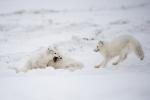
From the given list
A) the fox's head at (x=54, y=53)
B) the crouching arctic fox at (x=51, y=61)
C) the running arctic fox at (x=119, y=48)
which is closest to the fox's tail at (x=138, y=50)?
the running arctic fox at (x=119, y=48)

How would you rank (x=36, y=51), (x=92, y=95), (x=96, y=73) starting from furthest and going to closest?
(x=36, y=51) < (x=96, y=73) < (x=92, y=95)

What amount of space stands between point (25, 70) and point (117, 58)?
74 cm

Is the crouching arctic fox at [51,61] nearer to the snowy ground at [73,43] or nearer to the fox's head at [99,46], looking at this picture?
the snowy ground at [73,43]

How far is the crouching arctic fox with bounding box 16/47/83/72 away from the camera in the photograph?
245cm

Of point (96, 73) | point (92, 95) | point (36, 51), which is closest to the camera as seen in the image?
point (92, 95)

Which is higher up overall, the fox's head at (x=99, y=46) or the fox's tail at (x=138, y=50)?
the fox's head at (x=99, y=46)

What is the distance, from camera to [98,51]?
8.24 feet

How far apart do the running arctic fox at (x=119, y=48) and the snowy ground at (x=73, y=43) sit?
0.14 ft

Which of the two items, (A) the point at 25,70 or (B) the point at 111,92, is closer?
(B) the point at 111,92

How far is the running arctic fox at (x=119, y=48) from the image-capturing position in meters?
2.43

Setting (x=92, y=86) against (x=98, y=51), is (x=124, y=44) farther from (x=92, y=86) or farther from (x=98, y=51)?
(x=92, y=86)

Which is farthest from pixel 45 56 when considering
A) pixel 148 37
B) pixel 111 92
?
pixel 148 37

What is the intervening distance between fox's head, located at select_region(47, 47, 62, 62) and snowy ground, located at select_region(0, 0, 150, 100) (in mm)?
76

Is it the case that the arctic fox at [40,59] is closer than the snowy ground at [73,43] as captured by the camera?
No
